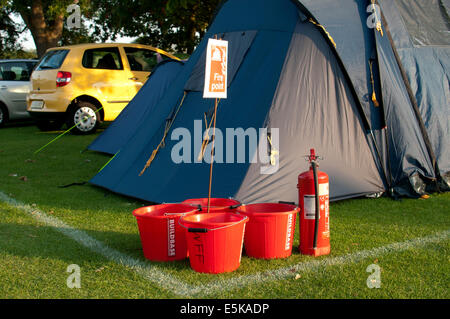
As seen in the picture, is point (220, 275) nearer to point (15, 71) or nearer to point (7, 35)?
point (15, 71)

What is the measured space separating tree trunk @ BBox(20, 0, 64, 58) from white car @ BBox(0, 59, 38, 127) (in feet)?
18.8

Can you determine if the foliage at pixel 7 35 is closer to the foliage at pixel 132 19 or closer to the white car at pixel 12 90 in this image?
the foliage at pixel 132 19

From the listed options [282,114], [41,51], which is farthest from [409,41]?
[41,51]

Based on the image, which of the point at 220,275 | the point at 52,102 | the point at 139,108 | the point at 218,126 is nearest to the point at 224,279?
the point at 220,275

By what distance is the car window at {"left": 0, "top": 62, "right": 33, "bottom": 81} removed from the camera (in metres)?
14.5

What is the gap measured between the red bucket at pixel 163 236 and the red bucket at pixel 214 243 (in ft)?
0.72

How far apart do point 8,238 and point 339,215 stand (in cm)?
314

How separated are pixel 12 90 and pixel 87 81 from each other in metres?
3.91

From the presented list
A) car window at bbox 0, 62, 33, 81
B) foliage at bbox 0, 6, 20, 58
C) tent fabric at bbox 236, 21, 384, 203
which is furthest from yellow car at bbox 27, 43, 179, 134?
foliage at bbox 0, 6, 20, 58

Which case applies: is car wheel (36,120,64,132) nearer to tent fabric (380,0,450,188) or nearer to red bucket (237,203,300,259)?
tent fabric (380,0,450,188)

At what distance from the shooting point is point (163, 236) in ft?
13.3

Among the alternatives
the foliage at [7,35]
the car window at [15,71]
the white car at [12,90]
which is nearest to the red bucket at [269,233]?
the white car at [12,90]

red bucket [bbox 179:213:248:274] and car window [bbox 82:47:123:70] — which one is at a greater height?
car window [bbox 82:47:123:70]

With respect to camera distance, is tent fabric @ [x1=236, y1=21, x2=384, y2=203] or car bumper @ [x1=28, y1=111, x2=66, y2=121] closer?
tent fabric @ [x1=236, y1=21, x2=384, y2=203]
